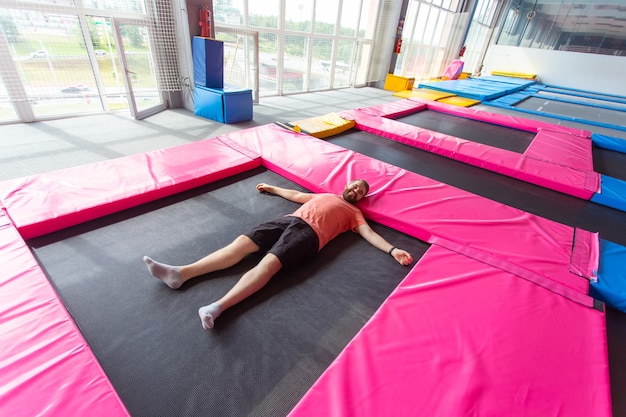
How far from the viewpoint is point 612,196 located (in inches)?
118

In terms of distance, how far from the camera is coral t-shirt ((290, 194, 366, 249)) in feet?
6.55

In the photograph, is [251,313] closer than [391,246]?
Yes

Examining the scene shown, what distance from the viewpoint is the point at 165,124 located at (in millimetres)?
4297

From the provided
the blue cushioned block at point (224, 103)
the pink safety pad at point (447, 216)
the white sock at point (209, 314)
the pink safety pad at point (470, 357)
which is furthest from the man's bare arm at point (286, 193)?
the blue cushioned block at point (224, 103)

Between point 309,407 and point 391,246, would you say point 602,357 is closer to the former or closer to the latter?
point 391,246

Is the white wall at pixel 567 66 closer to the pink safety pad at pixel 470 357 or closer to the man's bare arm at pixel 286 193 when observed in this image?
the pink safety pad at pixel 470 357

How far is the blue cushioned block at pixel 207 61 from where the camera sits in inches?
169

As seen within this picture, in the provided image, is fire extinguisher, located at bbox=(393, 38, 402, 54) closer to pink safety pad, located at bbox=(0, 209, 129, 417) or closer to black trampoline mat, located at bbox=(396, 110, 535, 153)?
black trampoline mat, located at bbox=(396, 110, 535, 153)

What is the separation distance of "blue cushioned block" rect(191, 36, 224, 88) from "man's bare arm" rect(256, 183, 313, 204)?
109 inches

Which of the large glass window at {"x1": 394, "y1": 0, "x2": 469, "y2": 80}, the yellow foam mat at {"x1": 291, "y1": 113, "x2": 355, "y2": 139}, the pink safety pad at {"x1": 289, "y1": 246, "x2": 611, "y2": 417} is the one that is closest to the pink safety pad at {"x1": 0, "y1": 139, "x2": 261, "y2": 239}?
the yellow foam mat at {"x1": 291, "y1": 113, "x2": 355, "y2": 139}

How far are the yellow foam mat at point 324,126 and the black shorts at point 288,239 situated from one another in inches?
88.1

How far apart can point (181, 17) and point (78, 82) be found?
5.61ft

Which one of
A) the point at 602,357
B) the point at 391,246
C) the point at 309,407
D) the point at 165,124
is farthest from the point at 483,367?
the point at 165,124

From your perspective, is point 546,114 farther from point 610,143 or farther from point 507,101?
point 610,143
